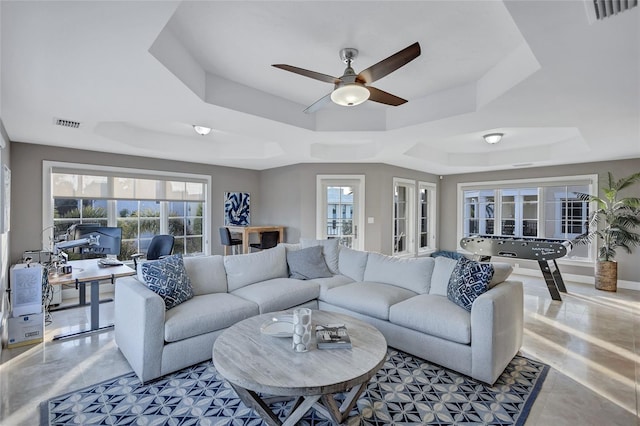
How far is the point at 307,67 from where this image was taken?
2.76 meters

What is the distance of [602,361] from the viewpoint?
276cm

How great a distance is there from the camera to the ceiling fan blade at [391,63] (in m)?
1.96

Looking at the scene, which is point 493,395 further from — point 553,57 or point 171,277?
point 171,277

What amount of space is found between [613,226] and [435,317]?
184 inches

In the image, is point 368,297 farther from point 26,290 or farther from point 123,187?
point 123,187

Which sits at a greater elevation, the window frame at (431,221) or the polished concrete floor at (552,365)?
the window frame at (431,221)

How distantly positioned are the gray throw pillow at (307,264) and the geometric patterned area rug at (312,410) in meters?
1.51

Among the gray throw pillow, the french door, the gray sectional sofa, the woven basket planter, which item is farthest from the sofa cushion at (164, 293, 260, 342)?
the woven basket planter

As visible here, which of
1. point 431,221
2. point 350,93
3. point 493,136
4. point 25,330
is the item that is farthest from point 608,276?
point 25,330

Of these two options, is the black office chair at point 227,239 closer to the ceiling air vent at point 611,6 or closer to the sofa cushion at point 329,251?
the sofa cushion at point 329,251

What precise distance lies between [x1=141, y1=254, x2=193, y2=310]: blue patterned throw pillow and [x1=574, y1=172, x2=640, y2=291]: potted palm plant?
6235 mm

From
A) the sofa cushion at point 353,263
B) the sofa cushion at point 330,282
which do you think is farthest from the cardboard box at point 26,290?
the sofa cushion at point 353,263

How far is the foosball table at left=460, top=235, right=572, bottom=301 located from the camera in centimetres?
446

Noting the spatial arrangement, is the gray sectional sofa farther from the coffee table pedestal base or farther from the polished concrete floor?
the coffee table pedestal base
